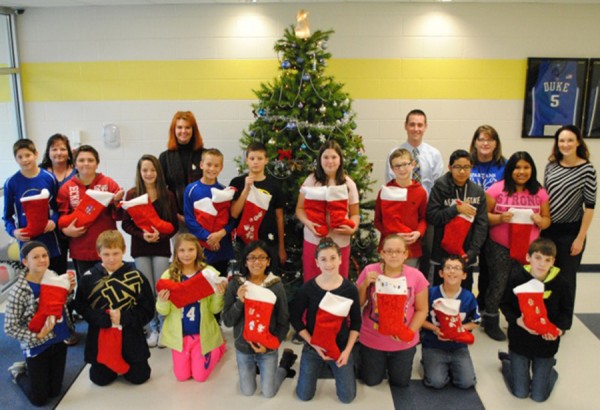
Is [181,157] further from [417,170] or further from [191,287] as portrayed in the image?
[417,170]

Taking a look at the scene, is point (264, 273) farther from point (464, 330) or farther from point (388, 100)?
point (388, 100)

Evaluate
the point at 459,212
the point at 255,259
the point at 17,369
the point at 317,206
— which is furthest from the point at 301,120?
the point at 17,369

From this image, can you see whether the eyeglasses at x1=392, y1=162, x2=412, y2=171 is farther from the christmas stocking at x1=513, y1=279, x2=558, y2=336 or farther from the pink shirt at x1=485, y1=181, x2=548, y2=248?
the christmas stocking at x1=513, y1=279, x2=558, y2=336

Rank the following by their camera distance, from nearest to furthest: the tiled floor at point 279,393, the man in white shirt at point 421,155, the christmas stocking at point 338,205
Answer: the tiled floor at point 279,393, the christmas stocking at point 338,205, the man in white shirt at point 421,155

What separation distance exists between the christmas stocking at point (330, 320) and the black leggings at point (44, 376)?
66.4 inches

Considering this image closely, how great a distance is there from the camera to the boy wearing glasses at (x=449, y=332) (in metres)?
3.41

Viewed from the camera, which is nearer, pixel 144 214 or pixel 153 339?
pixel 144 214

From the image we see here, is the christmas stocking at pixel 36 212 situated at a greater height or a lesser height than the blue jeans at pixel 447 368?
greater

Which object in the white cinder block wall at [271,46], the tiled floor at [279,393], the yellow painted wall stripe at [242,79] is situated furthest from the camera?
the yellow painted wall stripe at [242,79]

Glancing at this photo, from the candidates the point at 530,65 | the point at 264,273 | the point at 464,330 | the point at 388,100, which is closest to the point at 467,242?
the point at 464,330

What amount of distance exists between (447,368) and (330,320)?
0.97 m

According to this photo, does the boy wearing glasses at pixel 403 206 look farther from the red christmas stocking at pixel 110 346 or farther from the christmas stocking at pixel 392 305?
the red christmas stocking at pixel 110 346

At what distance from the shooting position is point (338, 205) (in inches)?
146

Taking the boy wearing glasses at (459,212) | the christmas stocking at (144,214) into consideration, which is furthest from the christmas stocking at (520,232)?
the christmas stocking at (144,214)
